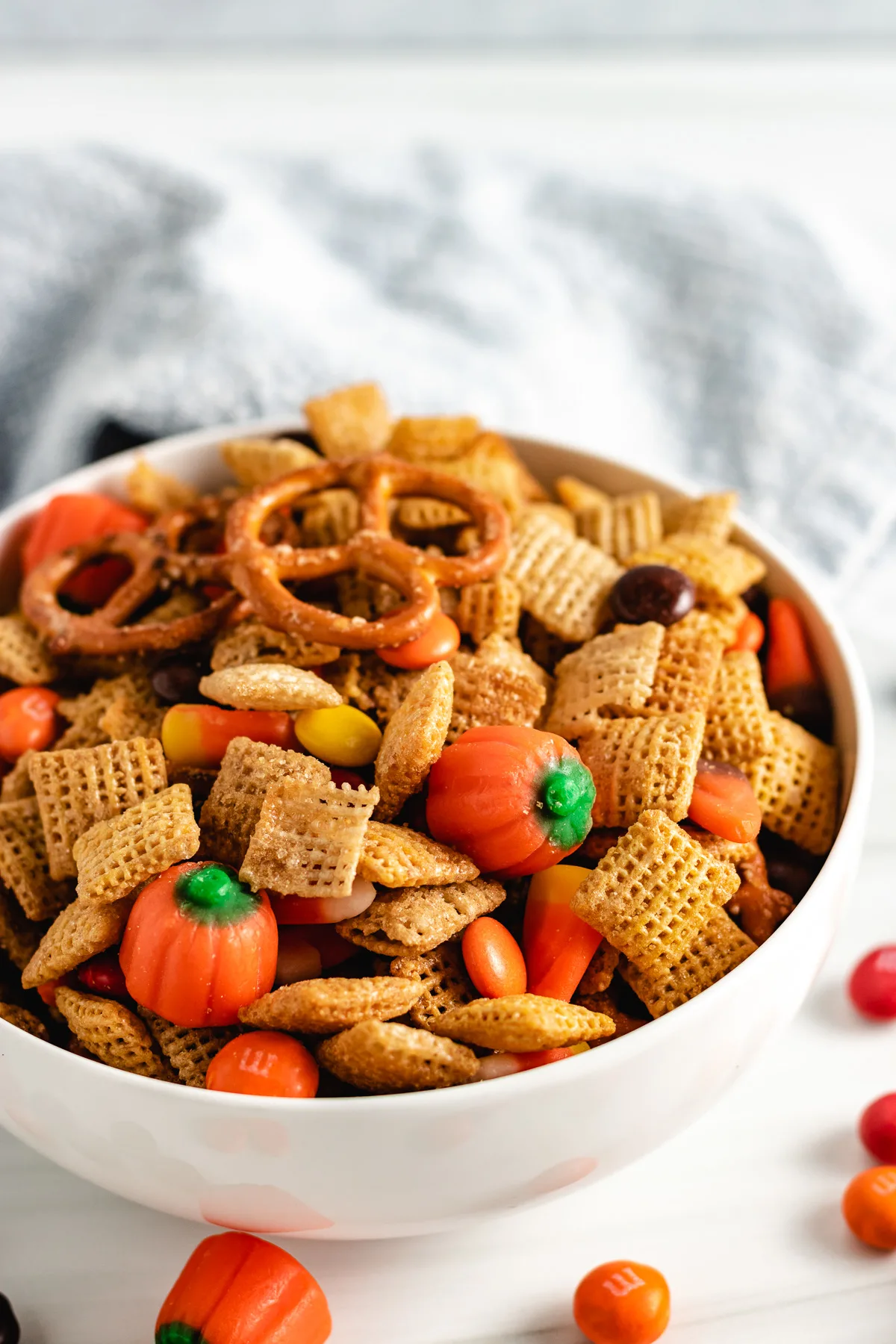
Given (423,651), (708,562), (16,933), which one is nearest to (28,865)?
(16,933)

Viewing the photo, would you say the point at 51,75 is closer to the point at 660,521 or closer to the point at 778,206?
the point at 778,206

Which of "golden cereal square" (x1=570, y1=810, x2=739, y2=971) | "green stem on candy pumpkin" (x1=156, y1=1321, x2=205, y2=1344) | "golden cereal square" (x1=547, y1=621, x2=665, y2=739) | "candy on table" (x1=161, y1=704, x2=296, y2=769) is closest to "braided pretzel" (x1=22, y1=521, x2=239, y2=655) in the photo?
"candy on table" (x1=161, y1=704, x2=296, y2=769)

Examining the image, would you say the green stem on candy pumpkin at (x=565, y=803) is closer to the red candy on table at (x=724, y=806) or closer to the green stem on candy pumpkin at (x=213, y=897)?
the red candy on table at (x=724, y=806)

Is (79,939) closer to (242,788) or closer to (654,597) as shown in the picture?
(242,788)

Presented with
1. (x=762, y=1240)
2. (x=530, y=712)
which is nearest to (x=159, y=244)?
(x=530, y=712)

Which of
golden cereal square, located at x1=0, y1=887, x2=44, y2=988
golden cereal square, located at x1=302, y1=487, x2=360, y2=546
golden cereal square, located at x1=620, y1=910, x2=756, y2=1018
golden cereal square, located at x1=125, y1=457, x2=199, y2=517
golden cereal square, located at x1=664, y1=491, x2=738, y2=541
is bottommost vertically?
golden cereal square, located at x1=0, y1=887, x2=44, y2=988

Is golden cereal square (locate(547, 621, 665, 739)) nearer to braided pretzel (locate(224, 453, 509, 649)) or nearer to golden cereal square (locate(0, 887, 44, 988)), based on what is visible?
braided pretzel (locate(224, 453, 509, 649))
